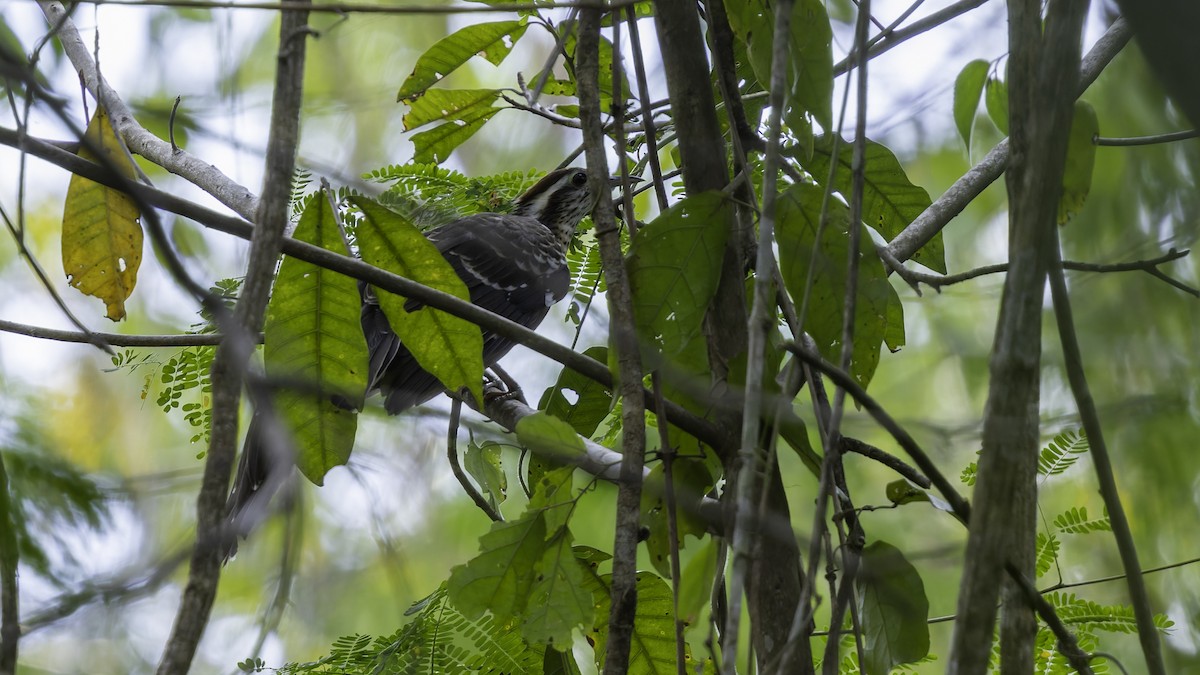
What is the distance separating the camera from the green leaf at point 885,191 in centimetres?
177

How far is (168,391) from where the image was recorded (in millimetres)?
2531

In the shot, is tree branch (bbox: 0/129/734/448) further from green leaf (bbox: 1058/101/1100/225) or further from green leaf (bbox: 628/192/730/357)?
green leaf (bbox: 1058/101/1100/225)

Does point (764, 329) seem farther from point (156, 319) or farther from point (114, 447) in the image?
point (114, 447)

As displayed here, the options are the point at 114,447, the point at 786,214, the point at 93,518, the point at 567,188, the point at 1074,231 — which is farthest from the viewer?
the point at 114,447

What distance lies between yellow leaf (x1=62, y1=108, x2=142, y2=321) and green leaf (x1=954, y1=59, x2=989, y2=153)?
61.8 inches

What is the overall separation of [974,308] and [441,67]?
135 inches

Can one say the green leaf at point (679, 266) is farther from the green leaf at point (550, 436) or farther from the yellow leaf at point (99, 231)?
the yellow leaf at point (99, 231)

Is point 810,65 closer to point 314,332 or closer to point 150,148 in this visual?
point 314,332

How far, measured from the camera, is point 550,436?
137 centimetres

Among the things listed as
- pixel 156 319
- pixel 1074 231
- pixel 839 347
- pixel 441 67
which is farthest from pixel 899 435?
pixel 156 319

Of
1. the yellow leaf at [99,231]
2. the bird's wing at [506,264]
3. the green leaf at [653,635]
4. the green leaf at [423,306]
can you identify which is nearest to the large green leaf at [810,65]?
A: the green leaf at [423,306]

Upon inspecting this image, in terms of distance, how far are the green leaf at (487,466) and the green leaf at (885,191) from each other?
2.59ft

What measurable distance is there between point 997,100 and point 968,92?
9 cm

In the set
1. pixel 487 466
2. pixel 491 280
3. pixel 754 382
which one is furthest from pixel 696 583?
pixel 491 280
